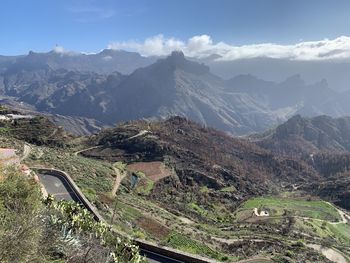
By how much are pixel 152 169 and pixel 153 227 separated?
2547 inches

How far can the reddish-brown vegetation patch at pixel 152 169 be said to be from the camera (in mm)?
112800

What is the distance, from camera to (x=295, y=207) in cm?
14312

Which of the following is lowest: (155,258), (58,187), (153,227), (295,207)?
(295,207)

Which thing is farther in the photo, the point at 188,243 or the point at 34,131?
the point at 34,131

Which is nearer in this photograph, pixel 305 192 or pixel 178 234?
pixel 178 234

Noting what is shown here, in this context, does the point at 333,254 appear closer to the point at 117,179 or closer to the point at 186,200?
the point at 186,200

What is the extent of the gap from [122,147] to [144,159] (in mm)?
10970

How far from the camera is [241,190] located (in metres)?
158

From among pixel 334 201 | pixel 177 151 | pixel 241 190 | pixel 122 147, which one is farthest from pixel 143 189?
pixel 334 201

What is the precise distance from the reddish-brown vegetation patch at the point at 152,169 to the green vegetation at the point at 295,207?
86.0 feet

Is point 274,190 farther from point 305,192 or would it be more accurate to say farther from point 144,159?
point 144,159

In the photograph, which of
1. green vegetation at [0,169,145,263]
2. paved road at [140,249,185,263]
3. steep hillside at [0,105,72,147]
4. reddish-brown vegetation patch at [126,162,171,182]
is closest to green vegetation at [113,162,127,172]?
reddish-brown vegetation patch at [126,162,171,182]

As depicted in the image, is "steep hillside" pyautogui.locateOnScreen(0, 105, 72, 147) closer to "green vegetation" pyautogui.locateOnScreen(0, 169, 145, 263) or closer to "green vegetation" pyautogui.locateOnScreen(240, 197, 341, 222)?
"green vegetation" pyautogui.locateOnScreen(240, 197, 341, 222)

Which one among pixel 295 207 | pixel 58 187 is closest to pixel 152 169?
pixel 295 207
